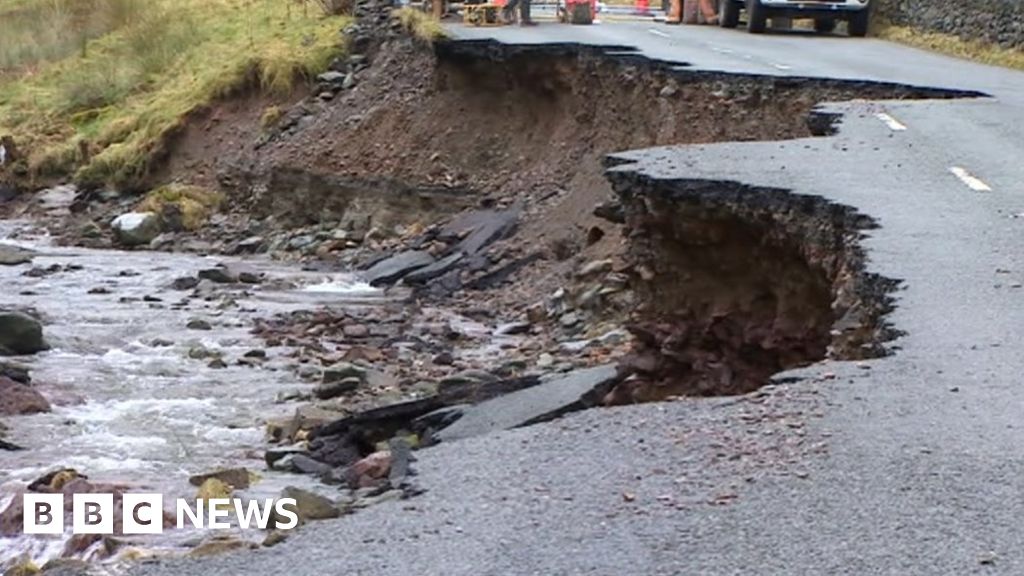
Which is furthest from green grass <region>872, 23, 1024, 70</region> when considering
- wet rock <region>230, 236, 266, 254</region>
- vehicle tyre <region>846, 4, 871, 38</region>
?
wet rock <region>230, 236, 266, 254</region>

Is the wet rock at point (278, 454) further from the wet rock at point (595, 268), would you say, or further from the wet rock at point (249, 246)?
the wet rock at point (249, 246)

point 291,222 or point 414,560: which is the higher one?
point 414,560

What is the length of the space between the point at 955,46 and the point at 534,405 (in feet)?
53.6

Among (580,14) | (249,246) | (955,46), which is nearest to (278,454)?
(249,246)

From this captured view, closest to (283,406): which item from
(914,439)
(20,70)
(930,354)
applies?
(930,354)

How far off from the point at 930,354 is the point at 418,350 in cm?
982

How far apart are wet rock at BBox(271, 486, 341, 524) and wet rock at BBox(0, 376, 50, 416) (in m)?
5.61

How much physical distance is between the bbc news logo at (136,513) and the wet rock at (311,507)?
95 mm

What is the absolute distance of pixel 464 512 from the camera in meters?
7.22

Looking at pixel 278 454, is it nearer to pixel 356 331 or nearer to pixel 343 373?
pixel 343 373

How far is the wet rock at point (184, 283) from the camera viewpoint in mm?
22391

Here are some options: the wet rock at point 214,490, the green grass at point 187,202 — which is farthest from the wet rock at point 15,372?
the green grass at point 187,202

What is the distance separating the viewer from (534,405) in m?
12.1

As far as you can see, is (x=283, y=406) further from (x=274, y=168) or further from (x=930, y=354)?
(x=274, y=168)
